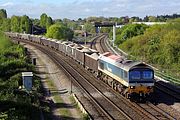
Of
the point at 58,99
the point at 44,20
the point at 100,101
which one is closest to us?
the point at 100,101

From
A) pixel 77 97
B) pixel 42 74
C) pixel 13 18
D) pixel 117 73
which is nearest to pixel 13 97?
pixel 77 97

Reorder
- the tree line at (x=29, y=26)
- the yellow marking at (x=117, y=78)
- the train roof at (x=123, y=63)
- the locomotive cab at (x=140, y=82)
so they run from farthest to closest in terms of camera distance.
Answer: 1. the tree line at (x=29, y=26)
2. the yellow marking at (x=117, y=78)
3. the train roof at (x=123, y=63)
4. the locomotive cab at (x=140, y=82)

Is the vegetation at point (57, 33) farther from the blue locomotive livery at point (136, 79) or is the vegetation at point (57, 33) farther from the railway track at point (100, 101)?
the blue locomotive livery at point (136, 79)

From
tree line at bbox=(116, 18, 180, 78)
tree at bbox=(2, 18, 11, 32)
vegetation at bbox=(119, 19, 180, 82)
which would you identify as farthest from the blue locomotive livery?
tree at bbox=(2, 18, 11, 32)

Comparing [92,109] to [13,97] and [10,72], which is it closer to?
[13,97]

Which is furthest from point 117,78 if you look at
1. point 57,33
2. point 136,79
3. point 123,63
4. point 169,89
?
point 57,33

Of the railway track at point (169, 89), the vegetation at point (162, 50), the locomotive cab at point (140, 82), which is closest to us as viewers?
the locomotive cab at point (140, 82)

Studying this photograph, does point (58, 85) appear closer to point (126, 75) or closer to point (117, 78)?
point (117, 78)

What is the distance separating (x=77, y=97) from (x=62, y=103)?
9.34 ft

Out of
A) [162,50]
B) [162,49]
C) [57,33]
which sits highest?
[57,33]

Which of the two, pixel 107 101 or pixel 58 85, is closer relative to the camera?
pixel 107 101

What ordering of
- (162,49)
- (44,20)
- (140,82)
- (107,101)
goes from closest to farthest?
1. (140,82)
2. (107,101)
3. (162,49)
4. (44,20)

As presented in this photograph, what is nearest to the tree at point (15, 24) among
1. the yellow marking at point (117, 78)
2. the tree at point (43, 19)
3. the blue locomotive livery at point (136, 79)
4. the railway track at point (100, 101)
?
the tree at point (43, 19)

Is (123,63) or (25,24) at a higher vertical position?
(25,24)
